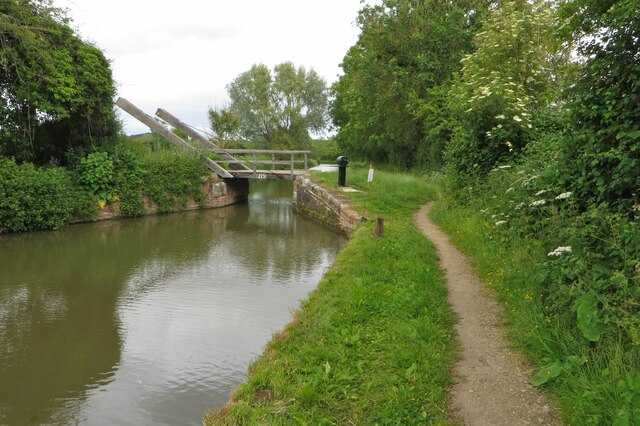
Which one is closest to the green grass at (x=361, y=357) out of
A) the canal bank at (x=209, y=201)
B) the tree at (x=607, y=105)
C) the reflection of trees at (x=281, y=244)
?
the tree at (x=607, y=105)

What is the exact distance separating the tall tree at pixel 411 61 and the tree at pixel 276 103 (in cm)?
1786

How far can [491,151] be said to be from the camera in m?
9.71

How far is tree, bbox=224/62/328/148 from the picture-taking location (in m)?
39.8

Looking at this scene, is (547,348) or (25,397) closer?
(547,348)

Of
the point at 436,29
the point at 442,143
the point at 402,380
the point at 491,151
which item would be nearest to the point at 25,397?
the point at 402,380

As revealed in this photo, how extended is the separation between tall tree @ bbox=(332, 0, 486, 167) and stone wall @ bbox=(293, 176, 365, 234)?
488 centimetres

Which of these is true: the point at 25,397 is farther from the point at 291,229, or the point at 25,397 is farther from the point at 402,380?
the point at 291,229

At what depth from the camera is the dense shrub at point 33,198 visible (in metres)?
12.6

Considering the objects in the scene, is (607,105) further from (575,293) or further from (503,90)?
(503,90)

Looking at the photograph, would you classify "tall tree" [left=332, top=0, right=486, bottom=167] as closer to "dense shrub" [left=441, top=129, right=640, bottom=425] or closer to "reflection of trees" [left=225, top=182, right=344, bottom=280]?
"reflection of trees" [left=225, top=182, right=344, bottom=280]

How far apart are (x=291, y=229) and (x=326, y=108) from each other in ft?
94.6

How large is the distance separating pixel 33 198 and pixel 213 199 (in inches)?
294

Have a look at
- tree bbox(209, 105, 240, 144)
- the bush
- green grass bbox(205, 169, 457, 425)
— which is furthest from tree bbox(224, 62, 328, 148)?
green grass bbox(205, 169, 457, 425)

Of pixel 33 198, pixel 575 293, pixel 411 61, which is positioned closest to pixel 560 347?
pixel 575 293
